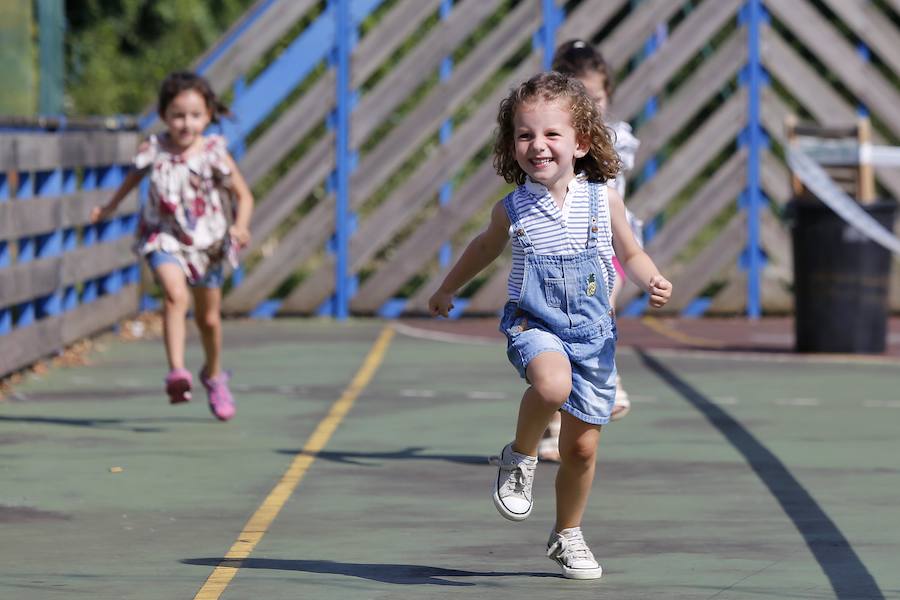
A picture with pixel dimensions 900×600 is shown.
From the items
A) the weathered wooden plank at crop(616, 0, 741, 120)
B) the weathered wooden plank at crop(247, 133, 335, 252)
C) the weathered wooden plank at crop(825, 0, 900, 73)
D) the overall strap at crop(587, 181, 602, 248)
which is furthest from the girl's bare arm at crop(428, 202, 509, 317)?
the weathered wooden plank at crop(825, 0, 900, 73)

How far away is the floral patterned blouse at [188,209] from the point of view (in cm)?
1070

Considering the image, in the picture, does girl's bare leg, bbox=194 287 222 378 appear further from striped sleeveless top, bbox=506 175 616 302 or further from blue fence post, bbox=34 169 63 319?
striped sleeveless top, bbox=506 175 616 302

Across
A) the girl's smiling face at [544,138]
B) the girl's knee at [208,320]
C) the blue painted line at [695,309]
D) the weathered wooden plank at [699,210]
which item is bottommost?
the blue painted line at [695,309]

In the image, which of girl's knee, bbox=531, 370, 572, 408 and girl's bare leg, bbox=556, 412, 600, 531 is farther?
girl's bare leg, bbox=556, 412, 600, 531

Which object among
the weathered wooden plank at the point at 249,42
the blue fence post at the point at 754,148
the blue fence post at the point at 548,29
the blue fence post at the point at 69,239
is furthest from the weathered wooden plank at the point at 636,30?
the blue fence post at the point at 69,239

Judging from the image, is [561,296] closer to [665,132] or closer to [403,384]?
[403,384]

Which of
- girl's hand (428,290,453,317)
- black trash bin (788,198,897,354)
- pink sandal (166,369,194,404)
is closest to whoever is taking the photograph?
girl's hand (428,290,453,317)


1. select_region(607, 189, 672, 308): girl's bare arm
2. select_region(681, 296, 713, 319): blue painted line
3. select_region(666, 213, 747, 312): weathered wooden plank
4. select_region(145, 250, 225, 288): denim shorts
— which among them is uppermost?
select_region(607, 189, 672, 308): girl's bare arm

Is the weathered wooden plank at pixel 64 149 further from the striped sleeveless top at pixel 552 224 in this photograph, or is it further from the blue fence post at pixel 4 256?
the striped sleeveless top at pixel 552 224

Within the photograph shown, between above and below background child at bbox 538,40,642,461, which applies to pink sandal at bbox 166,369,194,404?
below

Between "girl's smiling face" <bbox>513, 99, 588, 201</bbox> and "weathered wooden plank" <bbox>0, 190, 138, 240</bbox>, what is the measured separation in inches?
248

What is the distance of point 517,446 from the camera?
21.5 ft

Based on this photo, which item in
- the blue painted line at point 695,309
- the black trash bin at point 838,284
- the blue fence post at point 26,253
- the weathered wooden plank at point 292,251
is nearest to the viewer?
the blue fence post at point 26,253

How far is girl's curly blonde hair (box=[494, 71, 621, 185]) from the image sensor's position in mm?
6648
